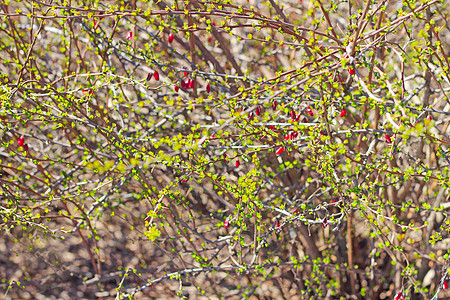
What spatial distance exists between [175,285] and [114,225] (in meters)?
0.95

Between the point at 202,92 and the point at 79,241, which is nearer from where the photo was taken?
the point at 202,92

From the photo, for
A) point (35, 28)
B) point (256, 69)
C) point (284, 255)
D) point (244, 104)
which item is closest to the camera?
point (244, 104)

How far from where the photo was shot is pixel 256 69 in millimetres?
4312

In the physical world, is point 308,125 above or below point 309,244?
above

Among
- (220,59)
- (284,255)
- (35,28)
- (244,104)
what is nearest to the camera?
(244,104)

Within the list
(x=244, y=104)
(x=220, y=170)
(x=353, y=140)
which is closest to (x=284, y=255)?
(x=220, y=170)

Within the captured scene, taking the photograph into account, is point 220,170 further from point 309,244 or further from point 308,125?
point 308,125

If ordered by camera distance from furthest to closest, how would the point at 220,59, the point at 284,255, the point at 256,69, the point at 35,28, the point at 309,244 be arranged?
the point at 220,59, the point at 256,69, the point at 35,28, the point at 284,255, the point at 309,244

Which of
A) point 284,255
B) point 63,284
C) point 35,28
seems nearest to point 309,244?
point 284,255

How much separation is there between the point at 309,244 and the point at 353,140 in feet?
2.92

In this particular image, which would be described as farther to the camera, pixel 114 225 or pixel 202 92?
pixel 114 225

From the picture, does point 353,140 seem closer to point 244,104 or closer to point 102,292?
point 244,104

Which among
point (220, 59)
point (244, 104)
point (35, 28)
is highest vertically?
point (35, 28)

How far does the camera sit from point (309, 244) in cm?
329
